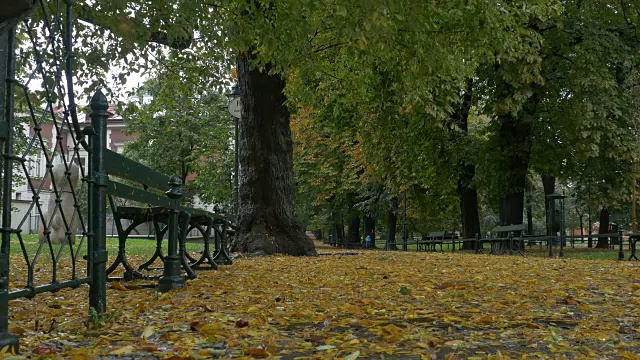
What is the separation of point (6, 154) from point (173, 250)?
3430 millimetres

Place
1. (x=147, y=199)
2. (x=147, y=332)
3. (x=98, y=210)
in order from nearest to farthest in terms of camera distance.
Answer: (x=147, y=332)
(x=98, y=210)
(x=147, y=199)

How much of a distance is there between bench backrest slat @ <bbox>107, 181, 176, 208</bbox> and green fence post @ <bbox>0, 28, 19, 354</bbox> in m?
1.53

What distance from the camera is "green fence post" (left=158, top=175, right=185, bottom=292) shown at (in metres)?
6.27

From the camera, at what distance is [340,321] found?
4.61 meters

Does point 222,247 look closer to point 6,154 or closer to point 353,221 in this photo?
point 6,154

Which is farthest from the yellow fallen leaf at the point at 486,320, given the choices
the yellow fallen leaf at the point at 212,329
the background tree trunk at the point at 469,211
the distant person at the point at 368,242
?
the distant person at the point at 368,242

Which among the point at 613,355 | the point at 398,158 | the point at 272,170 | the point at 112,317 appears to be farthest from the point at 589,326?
the point at 398,158

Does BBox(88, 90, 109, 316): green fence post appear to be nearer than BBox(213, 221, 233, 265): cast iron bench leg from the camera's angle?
Yes

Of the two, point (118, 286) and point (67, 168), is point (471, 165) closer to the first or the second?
point (118, 286)

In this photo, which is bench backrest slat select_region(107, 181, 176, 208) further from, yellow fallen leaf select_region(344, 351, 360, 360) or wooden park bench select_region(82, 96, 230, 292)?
yellow fallen leaf select_region(344, 351, 360, 360)

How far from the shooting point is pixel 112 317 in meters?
4.46

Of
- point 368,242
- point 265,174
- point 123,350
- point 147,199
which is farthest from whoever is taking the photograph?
point 368,242

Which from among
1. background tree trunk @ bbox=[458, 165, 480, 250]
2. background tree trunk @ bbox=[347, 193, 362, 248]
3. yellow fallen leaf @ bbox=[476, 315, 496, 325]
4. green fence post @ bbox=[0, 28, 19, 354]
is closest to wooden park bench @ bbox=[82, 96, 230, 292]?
green fence post @ bbox=[0, 28, 19, 354]

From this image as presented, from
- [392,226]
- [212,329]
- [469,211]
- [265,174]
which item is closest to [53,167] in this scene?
[212,329]
